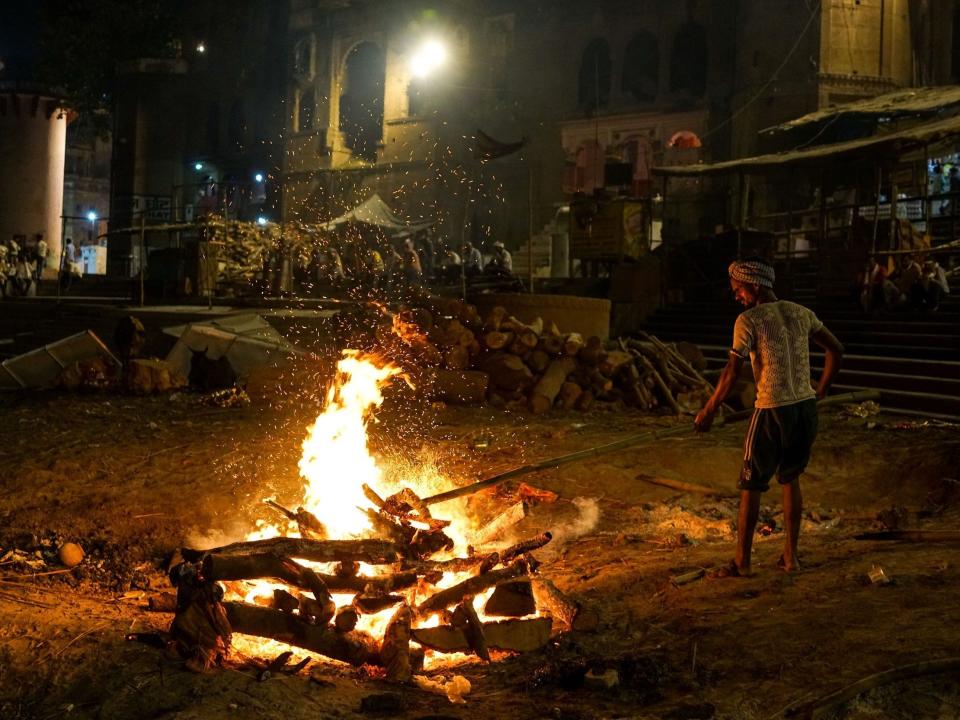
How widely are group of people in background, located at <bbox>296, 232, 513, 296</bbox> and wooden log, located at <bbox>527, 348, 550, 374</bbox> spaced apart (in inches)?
321

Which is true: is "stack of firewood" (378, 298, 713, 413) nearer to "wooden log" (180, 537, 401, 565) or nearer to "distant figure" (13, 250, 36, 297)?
"wooden log" (180, 537, 401, 565)

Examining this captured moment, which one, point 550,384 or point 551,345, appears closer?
point 550,384

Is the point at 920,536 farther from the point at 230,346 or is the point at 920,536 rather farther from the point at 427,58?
the point at 427,58

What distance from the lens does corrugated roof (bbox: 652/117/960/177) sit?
48.6 ft

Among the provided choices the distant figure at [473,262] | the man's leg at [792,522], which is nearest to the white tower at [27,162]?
the distant figure at [473,262]

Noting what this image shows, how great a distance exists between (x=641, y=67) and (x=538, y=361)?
19269mm

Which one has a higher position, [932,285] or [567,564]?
[932,285]

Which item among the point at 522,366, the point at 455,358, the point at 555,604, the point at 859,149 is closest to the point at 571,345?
the point at 522,366

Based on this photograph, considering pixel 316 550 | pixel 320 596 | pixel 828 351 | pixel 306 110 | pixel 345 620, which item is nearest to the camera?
pixel 345 620

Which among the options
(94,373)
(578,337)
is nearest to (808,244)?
(578,337)

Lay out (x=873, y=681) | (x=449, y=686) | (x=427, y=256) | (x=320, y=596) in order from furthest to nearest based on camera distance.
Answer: (x=427, y=256) < (x=320, y=596) < (x=449, y=686) < (x=873, y=681)

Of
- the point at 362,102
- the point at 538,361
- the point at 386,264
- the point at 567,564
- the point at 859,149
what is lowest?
the point at 567,564

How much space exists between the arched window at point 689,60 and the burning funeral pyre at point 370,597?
78.2 feet

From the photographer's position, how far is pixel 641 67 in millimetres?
27672
